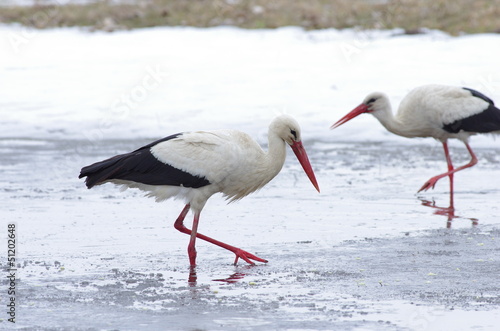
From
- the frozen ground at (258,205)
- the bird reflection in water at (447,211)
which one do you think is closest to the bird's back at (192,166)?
the frozen ground at (258,205)

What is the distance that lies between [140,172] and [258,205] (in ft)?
7.36

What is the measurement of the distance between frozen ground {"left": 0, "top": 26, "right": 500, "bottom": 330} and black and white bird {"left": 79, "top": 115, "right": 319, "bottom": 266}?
523 mm

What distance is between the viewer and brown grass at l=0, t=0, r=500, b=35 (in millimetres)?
21516

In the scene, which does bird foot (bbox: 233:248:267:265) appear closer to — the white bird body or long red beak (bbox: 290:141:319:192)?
the white bird body

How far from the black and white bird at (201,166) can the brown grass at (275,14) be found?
14017 millimetres

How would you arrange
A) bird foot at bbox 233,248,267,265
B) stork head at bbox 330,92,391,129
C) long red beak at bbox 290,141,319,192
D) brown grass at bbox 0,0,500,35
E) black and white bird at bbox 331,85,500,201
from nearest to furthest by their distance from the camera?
bird foot at bbox 233,248,267,265
long red beak at bbox 290,141,319,192
black and white bird at bbox 331,85,500,201
stork head at bbox 330,92,391,129
brown grass at bbox 0,0,500,35

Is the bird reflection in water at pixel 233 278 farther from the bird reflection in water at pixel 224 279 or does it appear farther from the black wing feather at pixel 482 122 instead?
the black wing feather at pixel 482 122

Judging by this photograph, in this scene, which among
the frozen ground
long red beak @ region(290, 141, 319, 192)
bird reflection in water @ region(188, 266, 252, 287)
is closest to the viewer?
the frozen ground

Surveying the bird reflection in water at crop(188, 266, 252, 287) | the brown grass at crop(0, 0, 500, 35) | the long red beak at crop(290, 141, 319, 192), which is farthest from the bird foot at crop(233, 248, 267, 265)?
the brown grass at crop(0, 0, 500, 35)

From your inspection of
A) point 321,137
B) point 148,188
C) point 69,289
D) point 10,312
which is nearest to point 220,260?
point 148,188

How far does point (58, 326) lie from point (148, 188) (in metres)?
2.38

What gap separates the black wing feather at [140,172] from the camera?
718cm

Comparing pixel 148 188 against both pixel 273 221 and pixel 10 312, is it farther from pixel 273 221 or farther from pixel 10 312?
pixel 10 312

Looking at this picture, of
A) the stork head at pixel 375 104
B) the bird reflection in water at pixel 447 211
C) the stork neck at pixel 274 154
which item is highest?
the stork head at pixel 375 104
